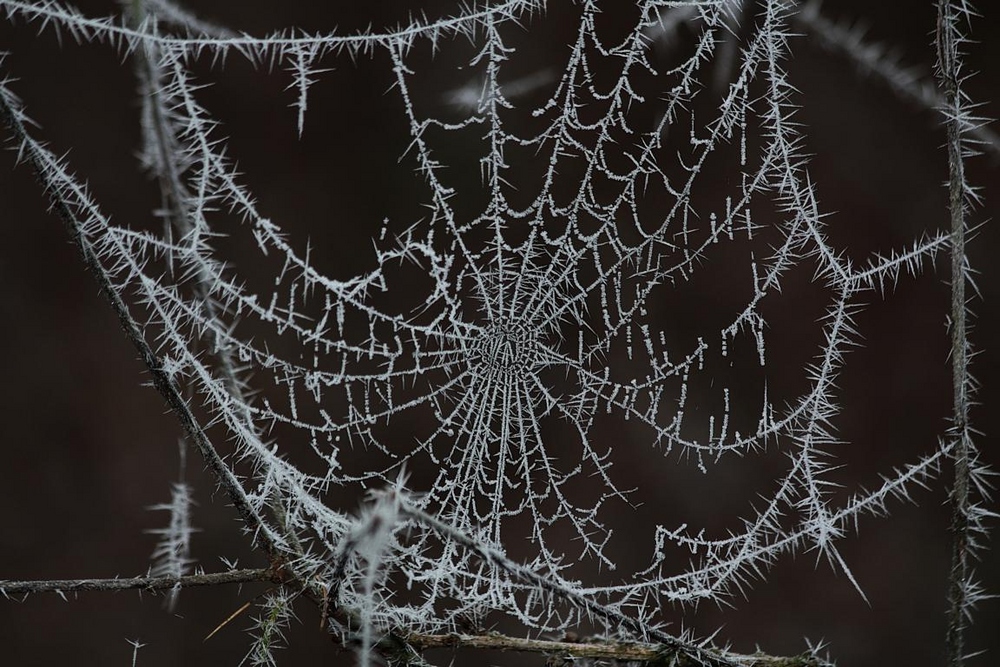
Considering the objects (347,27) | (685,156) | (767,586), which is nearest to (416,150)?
(347,27)

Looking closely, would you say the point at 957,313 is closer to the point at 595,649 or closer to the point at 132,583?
the point at 595,649

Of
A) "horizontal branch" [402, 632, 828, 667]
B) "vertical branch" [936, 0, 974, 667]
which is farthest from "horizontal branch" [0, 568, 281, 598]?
"vertical branch" [936, 0, 974, 667]

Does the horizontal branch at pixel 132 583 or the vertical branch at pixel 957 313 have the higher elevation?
the vertical branch at pixel 957 313

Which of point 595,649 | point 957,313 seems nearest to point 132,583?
point 595,649

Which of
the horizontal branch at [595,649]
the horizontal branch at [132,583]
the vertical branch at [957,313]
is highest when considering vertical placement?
the vertical branch at [957,313]

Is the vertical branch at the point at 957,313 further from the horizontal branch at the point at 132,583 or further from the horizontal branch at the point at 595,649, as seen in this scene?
the horizontal branch at the point at 132,583

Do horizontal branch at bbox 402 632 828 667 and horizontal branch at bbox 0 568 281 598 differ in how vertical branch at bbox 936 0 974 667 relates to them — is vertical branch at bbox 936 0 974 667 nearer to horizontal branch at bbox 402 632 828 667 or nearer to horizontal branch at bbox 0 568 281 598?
horizontal branch at bbox 402 632 828 667

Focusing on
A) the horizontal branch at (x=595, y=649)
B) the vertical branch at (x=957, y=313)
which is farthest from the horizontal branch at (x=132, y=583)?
the vertical branch at (x=957, y=313)
